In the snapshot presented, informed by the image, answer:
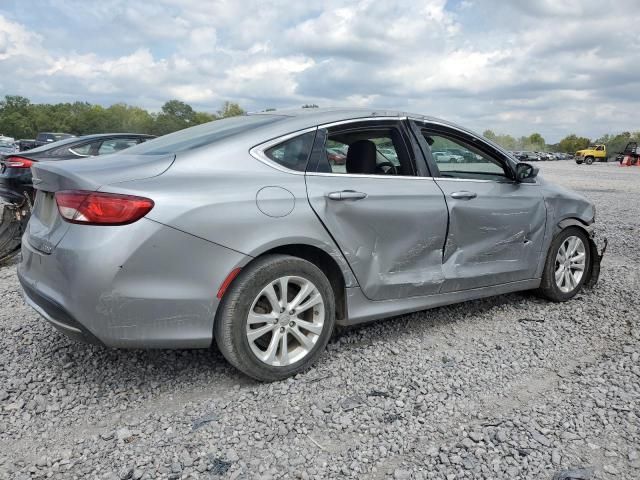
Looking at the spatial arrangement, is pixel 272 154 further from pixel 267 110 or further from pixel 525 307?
pixel 525 307

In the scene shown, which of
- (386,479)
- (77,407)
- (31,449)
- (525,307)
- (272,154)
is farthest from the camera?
(525,307)

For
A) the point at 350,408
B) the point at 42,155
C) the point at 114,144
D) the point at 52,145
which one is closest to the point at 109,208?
the point at 350,408

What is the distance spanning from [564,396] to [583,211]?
89.6 inches

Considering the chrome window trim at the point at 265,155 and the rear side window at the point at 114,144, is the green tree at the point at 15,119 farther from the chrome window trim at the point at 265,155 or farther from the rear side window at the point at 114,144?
the chrome window trim at the point at 265,155

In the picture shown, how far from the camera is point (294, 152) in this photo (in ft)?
10.5

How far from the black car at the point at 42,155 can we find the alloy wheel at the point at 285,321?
4699 mm

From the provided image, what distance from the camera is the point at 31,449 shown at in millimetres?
2521

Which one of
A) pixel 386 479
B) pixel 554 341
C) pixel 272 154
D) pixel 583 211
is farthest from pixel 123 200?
pixel 583 211

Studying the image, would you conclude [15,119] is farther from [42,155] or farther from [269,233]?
[269,233]

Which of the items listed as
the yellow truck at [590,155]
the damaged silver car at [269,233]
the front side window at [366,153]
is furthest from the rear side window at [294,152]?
the yellow truck at [590,155]

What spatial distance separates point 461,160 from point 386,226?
1.14 meters

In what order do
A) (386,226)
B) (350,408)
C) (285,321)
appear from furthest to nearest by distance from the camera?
(386,226), (285,321), (350,408)

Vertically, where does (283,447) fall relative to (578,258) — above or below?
below

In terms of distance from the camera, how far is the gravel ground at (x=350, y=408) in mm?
2426
